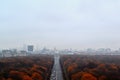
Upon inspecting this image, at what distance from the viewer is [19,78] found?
31.2 metres

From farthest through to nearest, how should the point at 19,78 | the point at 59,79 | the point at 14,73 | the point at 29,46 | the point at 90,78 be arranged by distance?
1. the point at 29,46
2. the point at 59,79
3. the point at 14,73
4. the point at 19,78
5. the point at 90,78

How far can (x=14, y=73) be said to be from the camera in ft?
111

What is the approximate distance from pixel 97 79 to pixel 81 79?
6.85ft

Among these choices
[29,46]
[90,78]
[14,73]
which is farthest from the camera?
[29,46]

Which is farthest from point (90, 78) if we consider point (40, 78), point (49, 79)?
point (49, 79)

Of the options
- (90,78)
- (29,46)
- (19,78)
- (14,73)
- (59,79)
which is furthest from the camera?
(29,46)

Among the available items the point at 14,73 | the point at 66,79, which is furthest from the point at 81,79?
the point at 14,73

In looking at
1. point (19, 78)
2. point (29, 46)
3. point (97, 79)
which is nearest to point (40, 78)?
point (19, 78)

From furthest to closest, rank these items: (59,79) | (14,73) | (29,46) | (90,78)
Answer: (29,46) → (59,79) → (14,73) → (90,78)

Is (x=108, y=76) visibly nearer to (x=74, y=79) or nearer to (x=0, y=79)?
(x=74, y=79)

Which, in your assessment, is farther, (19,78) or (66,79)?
(66,79)

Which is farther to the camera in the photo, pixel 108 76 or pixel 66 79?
pixel 66 79

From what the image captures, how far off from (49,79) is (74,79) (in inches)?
241

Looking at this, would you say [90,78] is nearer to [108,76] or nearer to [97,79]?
[97,79]
